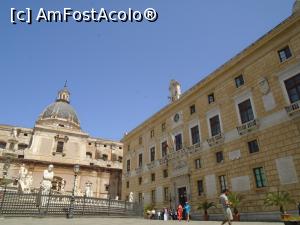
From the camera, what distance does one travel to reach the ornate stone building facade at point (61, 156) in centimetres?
3953

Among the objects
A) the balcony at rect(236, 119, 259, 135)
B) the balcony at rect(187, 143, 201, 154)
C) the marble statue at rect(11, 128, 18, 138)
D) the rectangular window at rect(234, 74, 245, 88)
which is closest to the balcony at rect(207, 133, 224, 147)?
the balcony at rect(187, 143, 201, 154)

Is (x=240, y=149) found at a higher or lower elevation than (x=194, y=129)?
lower

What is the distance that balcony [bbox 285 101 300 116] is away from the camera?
623 inches

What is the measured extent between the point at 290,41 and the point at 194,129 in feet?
36.0

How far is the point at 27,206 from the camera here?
1477 centimetres

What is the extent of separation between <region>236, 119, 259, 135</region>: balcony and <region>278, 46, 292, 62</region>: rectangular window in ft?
15.7

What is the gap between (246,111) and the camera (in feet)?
64.4

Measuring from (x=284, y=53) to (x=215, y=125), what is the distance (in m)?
7.81

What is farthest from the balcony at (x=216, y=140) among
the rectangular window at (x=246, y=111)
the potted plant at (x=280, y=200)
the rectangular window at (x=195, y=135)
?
the potted plant at (x=280, y=200)

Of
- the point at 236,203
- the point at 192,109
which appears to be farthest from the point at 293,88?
the point at 192,109

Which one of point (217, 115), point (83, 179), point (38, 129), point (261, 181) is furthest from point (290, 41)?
point (38, 129)

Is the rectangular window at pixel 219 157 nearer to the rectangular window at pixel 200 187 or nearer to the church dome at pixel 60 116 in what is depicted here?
the rectangular window at pixel 200 187

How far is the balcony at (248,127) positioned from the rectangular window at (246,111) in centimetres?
59

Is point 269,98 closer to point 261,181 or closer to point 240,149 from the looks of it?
point 240,149
